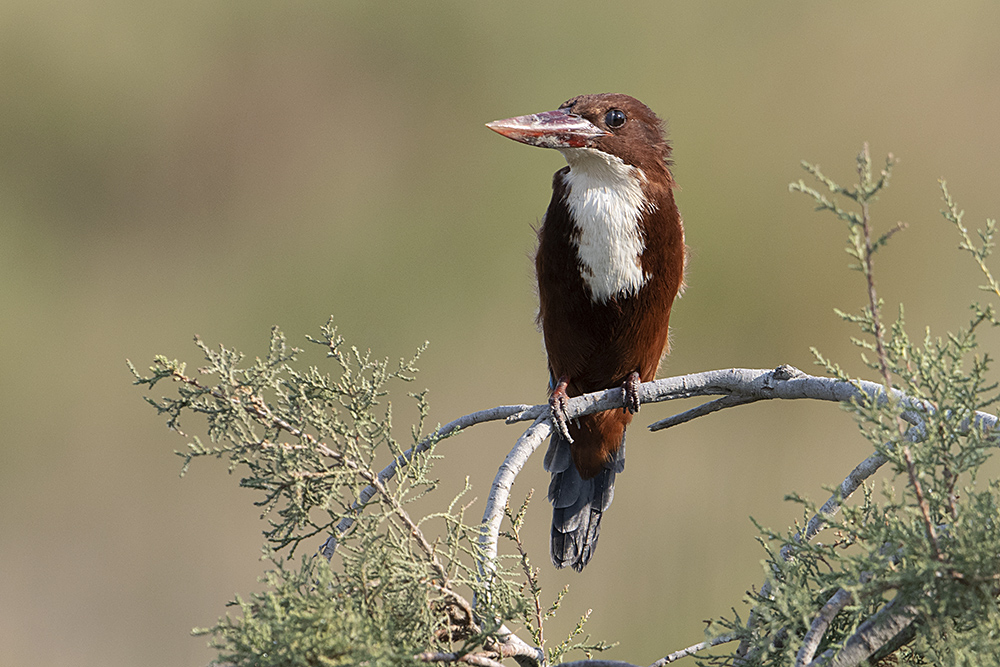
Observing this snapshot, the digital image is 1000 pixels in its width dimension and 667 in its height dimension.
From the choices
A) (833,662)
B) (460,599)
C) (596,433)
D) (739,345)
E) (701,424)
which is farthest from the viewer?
(739,345)

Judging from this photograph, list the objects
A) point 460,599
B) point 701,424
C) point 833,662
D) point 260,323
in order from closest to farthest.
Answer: point 833,662 < point 460,599 < point 701,424 < point 260,323

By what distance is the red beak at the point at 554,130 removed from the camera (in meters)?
2.06

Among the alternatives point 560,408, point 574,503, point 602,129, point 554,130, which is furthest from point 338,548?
point 574,503

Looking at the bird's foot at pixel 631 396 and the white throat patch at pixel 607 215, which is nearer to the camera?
the bird's foot at pixel 631 396

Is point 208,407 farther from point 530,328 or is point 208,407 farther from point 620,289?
point 530,328

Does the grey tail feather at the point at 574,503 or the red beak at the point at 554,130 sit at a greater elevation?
the red beak at the point at 554,130

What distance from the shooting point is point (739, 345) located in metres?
4.96

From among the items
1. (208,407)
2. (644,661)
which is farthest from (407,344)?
(208,407)

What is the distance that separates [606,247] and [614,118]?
0.98ft

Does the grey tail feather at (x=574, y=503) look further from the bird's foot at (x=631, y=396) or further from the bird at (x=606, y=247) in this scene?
the bird's foot at (x=631, y=396)

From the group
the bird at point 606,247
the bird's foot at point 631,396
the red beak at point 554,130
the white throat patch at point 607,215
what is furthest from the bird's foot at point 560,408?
the red beak at point 554,130

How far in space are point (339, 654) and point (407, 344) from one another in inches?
164

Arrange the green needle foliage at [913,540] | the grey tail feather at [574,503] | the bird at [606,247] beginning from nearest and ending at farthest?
the green needle foliage at [913,540] < the bird at [606,247] < the grey tail feather at [574,503]

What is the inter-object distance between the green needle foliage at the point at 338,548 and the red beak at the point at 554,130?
2.84 feet
